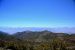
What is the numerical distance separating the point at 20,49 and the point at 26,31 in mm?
5320

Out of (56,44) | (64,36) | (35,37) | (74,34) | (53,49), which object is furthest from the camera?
(35,37)

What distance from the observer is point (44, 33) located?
20.9 metres

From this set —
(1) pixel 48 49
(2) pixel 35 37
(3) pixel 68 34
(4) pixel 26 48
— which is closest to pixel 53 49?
(1) pixel 48 49

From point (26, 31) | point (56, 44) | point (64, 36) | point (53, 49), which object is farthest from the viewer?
point (26, 31)

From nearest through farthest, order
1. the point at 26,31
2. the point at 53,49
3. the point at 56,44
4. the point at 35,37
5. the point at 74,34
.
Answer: the point at 53,49, the point at 56,44, the point at 74,34, the point at 26,31, the point at 35,37

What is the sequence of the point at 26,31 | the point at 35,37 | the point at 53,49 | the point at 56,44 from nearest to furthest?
the point at 53,49
the point at 56,44
the point at 26,31
the point at 35,37

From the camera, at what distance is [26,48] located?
1319cm

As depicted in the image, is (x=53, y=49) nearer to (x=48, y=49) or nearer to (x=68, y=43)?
(x=48, y=49)

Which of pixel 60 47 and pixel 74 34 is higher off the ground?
pixel 74 34

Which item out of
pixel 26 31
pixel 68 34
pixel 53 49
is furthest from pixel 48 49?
pixel 26 31

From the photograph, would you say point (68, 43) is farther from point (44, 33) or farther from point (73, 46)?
point (44, 33)

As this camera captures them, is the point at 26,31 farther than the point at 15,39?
Yes

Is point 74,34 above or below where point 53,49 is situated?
above

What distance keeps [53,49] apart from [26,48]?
2131mm
